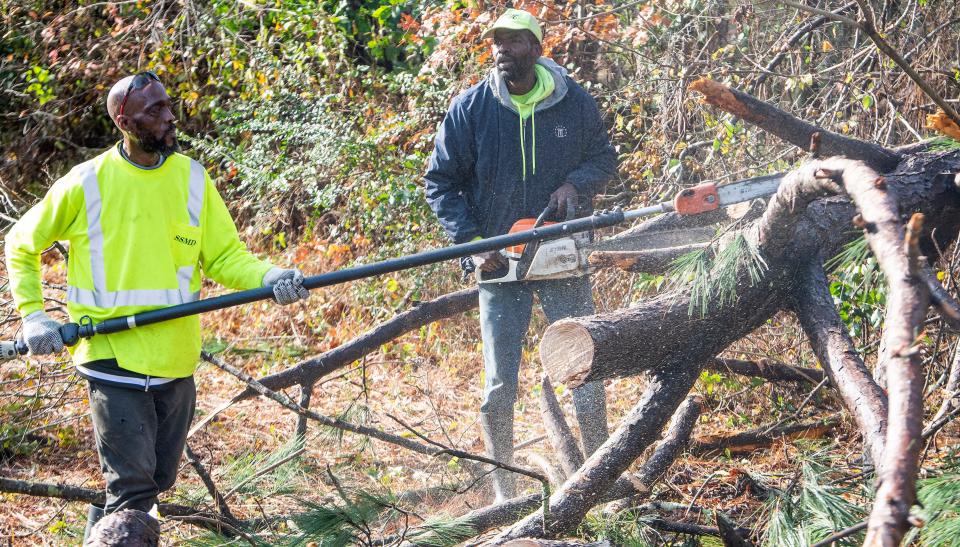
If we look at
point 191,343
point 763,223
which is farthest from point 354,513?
point 763,223

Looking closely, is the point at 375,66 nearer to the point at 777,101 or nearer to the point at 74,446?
the point at 777,101

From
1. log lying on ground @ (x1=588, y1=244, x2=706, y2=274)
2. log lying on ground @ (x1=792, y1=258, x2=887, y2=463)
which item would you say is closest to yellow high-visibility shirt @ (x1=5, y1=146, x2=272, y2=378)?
log lying on ground @ (x1=588, y1=244, x2=706, y2=274)

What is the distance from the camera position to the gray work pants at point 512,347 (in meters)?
4.29

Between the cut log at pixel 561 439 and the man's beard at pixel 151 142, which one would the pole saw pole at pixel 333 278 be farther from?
the cut log at pixel 561 439

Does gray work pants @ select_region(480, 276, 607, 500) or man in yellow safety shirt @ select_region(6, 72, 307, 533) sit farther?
gray work pants @ select_region(480, 276, 607, 500)

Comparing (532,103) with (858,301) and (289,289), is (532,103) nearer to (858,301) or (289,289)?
(289,289)

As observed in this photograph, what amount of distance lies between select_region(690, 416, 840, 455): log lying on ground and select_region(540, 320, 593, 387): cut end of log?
1291 mm

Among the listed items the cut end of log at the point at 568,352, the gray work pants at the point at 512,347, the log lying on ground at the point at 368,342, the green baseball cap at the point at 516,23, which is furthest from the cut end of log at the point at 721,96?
the log lying on ground at the point at 368,342

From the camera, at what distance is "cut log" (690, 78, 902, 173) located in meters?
3.19

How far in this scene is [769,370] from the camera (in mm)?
4598

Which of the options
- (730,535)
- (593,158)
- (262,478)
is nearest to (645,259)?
(593,158)

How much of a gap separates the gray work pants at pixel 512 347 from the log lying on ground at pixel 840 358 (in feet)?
3.70

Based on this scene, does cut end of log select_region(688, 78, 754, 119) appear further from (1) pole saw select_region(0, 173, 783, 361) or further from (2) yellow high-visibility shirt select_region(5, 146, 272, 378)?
(2) yellow high-visibility shirt select_region(5, 146, 272, 378)

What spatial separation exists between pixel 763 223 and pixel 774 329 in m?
2.14
